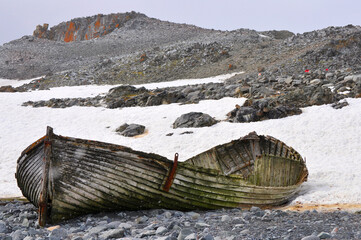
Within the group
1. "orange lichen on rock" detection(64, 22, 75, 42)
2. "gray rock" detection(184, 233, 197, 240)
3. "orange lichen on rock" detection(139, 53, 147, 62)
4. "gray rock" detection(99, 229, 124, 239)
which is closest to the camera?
"gray rock" detection(184, 233, 197, 240)

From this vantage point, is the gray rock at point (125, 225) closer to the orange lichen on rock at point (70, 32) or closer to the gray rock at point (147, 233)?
the gray rock at point (147, 233)

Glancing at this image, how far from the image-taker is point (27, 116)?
26.9 metres

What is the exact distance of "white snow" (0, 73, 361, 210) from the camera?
1297 cm

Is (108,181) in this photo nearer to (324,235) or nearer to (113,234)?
(113,234)

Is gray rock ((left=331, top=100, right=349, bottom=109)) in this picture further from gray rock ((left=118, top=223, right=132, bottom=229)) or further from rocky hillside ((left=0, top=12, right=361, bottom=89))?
gray rock ((left=118, top=223, right=132, bottom=229))

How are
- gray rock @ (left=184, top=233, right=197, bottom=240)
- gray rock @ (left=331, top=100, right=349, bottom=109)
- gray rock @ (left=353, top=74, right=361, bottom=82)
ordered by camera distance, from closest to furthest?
gray rock @ (left=184, top=233, right=197, bottom=240), gray rock @ (left=331, top=100, right=349, bottom=109), gray rock @ (left=353, top=74, right=361, bottom=82)

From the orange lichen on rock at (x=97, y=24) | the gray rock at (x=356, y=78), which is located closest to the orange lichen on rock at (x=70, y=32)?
the orange lichen on rock at (x=97, y=24)

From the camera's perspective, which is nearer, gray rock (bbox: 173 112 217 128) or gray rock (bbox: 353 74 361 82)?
gray rock (bbox: 173 112 217 128)

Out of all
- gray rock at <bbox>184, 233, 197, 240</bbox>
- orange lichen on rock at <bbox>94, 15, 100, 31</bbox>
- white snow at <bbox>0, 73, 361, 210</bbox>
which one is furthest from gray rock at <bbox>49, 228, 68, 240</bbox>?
orange lichen on rock at <bbox>94, 15, 100, 31</bbox>

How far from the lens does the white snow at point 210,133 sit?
13.0 metres

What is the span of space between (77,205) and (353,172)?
10460 mm

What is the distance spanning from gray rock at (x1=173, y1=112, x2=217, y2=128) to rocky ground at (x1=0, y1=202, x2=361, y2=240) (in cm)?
1272

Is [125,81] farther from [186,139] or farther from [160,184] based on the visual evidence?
[160,184]

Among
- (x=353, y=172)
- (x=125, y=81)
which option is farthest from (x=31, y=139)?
(x=125, y=81)
